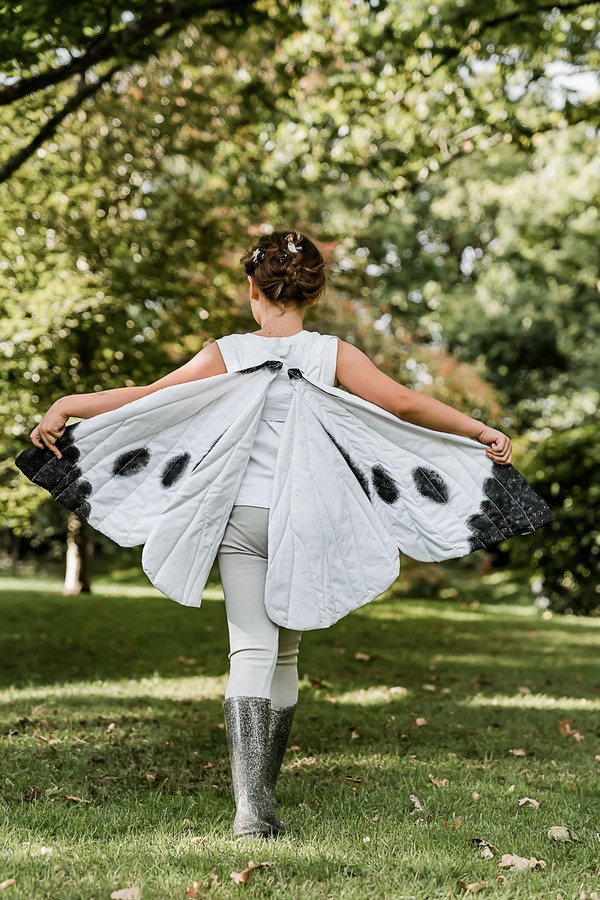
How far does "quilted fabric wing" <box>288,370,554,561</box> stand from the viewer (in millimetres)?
3586

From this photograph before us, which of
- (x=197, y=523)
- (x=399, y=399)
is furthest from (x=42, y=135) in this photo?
(x=197, y=523)

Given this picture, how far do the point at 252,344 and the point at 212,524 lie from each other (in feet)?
2.33

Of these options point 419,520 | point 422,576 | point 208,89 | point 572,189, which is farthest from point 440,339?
point 419,520

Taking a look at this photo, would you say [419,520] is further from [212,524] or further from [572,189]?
[572,189]

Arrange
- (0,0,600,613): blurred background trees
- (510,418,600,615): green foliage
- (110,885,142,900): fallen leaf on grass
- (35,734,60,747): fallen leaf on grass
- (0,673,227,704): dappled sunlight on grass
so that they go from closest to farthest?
(110,885,142,900): fallen leaf on grass → (35,734,60,747): fallen leaf on grass → (0,673,227,704): dappled sunlight on grass → (0,0,600,613): blurred background trees → (510,418,600,615): green foliage

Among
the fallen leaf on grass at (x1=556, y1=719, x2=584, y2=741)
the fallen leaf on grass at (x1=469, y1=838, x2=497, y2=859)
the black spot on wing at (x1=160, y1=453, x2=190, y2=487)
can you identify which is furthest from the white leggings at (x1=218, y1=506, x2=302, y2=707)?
the fallen leaf on grass at (x1=556, y1=719, x2=584, y2=741)

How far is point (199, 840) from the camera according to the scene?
3.13 meters

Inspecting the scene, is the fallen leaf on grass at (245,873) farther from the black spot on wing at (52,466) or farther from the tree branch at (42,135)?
the tree branch at (42,135)

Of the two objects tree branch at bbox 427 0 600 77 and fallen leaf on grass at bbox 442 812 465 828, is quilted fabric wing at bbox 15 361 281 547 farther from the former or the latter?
tree branch at bbox 427 0 600 77

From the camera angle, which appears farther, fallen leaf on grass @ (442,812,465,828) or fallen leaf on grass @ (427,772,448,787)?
fallen leaf on grass @ (427,772,448,787)

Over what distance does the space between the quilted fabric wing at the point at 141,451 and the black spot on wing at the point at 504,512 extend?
102cm

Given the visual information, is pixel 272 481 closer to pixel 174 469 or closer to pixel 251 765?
pixel 174 469

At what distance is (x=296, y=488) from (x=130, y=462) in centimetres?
68

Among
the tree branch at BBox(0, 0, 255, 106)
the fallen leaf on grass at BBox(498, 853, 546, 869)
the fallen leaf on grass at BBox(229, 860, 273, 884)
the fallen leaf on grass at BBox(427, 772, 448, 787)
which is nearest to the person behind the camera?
the fallen leaf on grass at BBox(229, 860, 273, 884)
